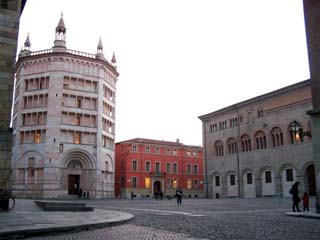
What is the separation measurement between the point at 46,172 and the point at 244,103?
30.2 metres

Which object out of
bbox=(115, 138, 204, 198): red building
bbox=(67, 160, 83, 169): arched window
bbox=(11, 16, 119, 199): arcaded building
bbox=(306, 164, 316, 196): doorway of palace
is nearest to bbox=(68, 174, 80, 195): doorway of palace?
bbox=(11, 16, 119, 199): arcaded building

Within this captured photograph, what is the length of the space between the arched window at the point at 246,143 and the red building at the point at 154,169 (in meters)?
23.3

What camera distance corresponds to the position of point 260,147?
49906 millimetres

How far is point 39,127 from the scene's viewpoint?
52562mm

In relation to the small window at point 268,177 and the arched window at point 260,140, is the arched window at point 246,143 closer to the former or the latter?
the arched window at point 260,140

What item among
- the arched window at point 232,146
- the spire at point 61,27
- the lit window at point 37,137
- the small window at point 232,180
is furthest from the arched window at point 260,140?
the spire at point 61,27

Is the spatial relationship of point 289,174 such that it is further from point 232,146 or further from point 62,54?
point 62,54

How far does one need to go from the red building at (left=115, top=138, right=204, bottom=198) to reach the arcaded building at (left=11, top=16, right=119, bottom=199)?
40.5ft

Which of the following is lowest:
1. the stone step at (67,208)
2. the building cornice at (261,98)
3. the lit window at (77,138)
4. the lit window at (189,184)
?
the stone step at (67,208)

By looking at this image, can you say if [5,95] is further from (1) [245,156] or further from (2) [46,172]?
(1) [245,156]

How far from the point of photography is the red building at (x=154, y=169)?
70250 mm

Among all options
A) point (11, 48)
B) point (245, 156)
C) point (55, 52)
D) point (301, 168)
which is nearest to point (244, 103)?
point (245, 156)

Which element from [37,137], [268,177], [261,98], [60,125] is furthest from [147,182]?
[261,98]

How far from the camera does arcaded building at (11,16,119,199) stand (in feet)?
168
